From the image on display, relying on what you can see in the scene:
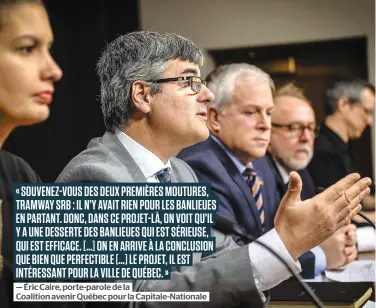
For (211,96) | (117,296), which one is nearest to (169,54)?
(211,96)

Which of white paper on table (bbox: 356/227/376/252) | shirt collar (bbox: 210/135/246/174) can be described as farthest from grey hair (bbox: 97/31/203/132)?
white paper on table (bbox: 356/227/376/252)

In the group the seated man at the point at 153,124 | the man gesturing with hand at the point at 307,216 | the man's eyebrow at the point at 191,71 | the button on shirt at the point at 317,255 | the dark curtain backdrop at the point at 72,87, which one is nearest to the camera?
the man gesturing with hand at the point at 307,216

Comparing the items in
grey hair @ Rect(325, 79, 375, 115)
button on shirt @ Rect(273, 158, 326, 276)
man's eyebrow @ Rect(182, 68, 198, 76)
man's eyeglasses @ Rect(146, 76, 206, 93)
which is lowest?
button on shirt @ Rect(273, 158, 326, 276)

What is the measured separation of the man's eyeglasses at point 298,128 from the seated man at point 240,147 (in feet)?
0.31

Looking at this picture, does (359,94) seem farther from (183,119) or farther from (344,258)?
(183,119)

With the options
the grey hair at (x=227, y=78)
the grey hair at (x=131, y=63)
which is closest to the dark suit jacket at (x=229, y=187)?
the grey hair at (x=227, y=78)

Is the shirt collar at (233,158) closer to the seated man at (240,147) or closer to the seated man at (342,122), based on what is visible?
the seated man at (240,147)

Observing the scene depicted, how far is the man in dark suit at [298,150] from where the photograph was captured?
168cm

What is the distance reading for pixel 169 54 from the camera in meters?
1.38

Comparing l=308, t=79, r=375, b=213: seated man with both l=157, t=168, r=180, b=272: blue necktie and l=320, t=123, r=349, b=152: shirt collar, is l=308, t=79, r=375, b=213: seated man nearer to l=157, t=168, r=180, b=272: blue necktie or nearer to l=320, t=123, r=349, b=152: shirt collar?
l=320, t=123, r=349, b=152: shirt collar

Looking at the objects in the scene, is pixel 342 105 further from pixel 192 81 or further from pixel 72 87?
pixel 72 87

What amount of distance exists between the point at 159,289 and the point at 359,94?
2.98 feet

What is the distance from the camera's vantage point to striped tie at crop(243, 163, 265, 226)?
1633 mm

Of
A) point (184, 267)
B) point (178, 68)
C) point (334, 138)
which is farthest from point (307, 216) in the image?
point (334, 138)
